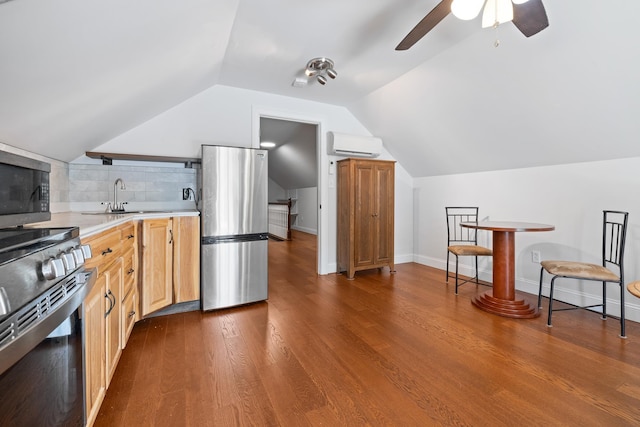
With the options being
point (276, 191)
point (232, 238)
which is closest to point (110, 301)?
point (232, 238)

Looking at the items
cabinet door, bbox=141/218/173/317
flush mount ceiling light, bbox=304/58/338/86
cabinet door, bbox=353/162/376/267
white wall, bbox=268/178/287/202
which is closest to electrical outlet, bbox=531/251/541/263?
cabinet door, bbox=353/162/376/267

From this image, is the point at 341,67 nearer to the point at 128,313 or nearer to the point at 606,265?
the point at 128,313

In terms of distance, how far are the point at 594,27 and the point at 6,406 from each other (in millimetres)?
3147

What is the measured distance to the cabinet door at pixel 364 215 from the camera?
12.3 feet

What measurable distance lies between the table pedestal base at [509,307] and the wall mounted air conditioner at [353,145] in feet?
7.45

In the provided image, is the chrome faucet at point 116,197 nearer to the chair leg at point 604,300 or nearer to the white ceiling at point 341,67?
the white ceiling at point 341,67

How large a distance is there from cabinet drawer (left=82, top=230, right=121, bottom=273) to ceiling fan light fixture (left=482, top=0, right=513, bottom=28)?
2275 mm

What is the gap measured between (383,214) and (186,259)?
2.48 m

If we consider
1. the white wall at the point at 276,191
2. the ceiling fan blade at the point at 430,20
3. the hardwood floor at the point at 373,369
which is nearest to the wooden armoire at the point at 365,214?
the hardwood floor at the point at 373,369

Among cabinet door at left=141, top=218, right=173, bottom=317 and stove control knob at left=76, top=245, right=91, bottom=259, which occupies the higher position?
stove control knob at left=76, top=245, right=91, bottom=259

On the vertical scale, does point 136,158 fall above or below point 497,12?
below

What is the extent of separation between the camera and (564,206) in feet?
9.28

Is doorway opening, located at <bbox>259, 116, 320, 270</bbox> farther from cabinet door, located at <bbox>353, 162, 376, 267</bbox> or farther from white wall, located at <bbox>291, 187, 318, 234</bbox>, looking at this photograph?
cabinet door, located at <bbox>353, 162, 376, 267</bbox>

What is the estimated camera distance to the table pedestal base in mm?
2486
